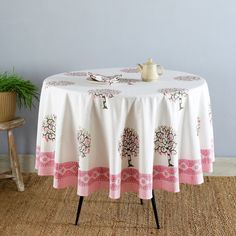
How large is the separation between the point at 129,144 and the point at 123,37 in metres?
1.10

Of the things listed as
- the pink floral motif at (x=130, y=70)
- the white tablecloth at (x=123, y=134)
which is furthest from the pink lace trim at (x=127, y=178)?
the pink floral motif at (x=130, y=70)

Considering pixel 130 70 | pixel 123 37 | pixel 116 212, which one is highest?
pixel 123 37

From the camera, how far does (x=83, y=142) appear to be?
2631 mm

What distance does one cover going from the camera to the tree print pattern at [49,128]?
2.80 meters

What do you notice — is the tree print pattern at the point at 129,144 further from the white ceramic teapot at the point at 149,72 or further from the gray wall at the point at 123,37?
the gray wall at the point at 123,37

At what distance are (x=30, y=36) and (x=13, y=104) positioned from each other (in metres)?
0.47

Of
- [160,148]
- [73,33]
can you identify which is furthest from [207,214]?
[73,33]

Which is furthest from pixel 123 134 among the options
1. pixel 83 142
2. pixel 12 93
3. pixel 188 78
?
pixel 12 93

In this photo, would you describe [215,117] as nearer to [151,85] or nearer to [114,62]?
[114,62]

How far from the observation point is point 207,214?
3154mm

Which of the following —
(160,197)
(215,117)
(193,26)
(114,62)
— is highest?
(193,26)

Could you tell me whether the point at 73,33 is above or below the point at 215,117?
above

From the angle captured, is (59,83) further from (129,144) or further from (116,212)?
(116,212)

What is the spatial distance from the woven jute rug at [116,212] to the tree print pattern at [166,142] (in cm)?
52
